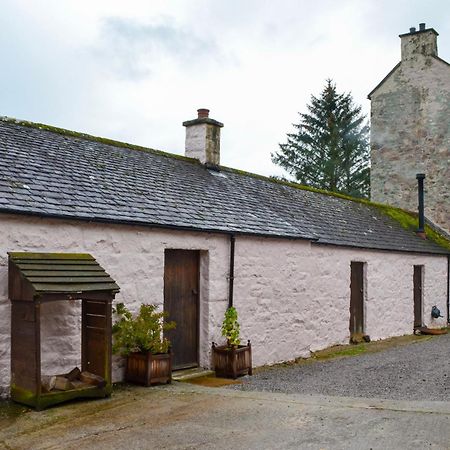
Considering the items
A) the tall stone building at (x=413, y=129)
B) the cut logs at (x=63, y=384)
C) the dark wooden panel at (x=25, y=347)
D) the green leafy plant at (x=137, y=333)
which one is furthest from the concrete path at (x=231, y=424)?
the tall stone building at (x=413, y=129)

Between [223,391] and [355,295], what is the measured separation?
25.5ft

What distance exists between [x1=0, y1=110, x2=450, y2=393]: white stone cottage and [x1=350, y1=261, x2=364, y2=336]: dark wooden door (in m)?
0.03

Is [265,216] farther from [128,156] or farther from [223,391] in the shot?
[223,391]

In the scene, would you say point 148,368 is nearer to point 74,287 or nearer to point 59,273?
point 74,287

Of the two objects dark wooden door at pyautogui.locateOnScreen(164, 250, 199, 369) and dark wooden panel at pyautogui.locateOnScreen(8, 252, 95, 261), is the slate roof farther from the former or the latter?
dark wooden door at pyautogui.locateOnScreen(164, 250, 199, 369)

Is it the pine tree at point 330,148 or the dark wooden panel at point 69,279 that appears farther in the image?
the pine tree at point 330,148

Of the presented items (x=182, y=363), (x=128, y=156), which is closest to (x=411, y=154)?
(x=128, y=156)

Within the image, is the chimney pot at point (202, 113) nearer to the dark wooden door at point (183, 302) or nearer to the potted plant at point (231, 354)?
the dark wooden door at point (183, 302)

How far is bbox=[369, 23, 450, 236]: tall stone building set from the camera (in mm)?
22172

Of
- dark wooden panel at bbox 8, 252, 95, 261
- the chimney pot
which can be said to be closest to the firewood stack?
dark wooden panel at bbox 8, 252, 95, 261

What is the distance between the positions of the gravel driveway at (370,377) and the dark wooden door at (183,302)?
45.5 inches

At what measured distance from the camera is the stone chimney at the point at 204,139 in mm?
13812

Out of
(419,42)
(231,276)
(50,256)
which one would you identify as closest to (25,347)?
(50,256)

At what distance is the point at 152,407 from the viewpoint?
22.3 ft
